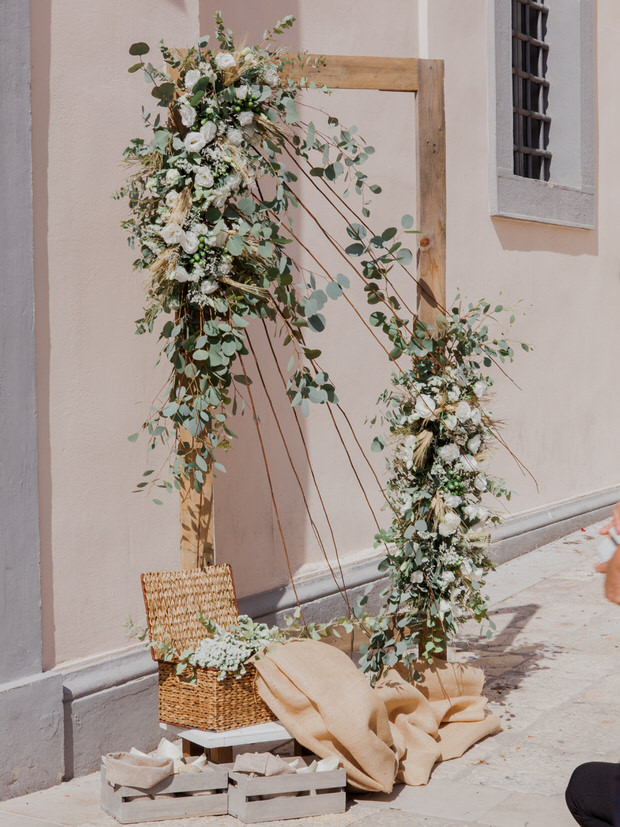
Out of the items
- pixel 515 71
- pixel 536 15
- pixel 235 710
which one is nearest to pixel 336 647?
pixel 235 710

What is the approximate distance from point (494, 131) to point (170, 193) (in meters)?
4.37

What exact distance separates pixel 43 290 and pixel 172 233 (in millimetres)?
622

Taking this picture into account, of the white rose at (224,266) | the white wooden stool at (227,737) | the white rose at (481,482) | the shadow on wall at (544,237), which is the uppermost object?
the shadow on wall at (544,237)

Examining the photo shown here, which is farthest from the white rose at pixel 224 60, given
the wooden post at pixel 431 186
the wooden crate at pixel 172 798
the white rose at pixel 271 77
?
the wooden crate at pixel 172 798

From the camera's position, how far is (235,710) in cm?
367

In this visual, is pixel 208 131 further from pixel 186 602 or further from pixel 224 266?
pixel 186 602

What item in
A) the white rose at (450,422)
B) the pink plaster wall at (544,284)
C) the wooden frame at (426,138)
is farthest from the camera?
the pink plaster wall at (544,284)

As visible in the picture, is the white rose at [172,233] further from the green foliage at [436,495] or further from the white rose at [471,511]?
the white rose at [471,511]

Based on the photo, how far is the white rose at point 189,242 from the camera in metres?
3.54

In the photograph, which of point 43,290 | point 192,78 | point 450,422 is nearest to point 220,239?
point 192,78

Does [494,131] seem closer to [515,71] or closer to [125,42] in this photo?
[515,71]

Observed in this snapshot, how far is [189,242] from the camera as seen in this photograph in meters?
3.55

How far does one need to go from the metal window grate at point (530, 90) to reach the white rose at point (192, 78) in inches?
202

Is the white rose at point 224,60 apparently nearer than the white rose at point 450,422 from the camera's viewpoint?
Yes
